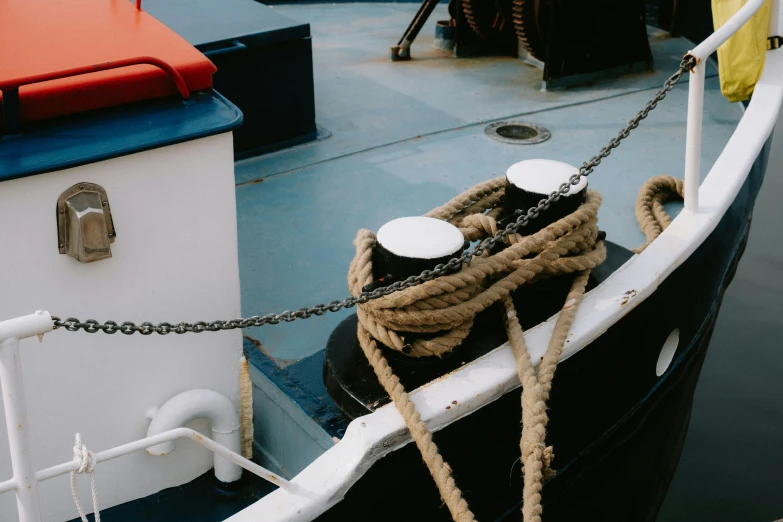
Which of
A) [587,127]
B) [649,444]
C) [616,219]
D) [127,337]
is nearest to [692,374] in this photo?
[649,444]

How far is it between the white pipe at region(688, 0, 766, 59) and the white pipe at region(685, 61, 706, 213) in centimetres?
3

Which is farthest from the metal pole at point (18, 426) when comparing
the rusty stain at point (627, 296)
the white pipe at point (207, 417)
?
the rusty stain at point (627, 296)

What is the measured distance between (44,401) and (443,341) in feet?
3.26

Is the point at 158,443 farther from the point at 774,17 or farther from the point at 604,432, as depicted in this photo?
the point at 774,17

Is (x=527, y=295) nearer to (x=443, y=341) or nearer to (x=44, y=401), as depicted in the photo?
(x=443, y=341)

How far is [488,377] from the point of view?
205 cm

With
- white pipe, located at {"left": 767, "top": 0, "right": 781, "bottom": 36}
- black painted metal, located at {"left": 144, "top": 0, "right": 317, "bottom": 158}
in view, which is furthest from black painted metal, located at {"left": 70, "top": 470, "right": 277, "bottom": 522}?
white pipe, located at {"left": 767, "top": 0, "right": 781, "bottom": 36}

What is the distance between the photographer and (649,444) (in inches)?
124

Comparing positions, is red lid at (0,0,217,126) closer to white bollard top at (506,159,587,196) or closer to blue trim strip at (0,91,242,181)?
blue trim strip at (0,91,242,181)

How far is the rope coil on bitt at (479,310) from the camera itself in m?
1.89

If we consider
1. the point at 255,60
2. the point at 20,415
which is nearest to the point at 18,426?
the point at 20,415

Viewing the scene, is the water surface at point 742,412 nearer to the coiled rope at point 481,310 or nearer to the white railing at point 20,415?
the coiled rope at point 481,310

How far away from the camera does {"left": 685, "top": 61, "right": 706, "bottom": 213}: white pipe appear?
248 centimetres

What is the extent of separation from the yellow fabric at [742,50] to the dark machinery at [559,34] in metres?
1.13
